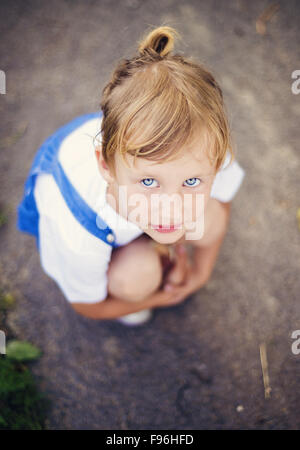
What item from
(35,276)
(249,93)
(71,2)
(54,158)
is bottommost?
(35,276)

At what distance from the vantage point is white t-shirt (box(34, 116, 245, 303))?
88 cm

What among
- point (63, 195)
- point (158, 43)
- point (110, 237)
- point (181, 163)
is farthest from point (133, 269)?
point (158, 43)

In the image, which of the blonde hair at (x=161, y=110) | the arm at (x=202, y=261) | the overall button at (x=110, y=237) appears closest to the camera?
the blonde hair at (x=161, y=110)

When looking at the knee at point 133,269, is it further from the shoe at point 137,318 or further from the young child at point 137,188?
the shoe at point 137,318

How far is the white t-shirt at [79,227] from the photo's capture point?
2.89ft

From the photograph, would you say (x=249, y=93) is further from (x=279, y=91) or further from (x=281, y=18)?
(x=281, y=18)

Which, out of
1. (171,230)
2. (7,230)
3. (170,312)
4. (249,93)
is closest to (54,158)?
(171,230)

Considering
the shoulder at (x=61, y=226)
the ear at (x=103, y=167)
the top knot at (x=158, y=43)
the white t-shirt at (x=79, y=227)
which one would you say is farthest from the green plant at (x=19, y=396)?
the top knot at (x=158, y=43)

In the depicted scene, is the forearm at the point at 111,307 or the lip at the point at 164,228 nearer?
the lip at the point at 164,228

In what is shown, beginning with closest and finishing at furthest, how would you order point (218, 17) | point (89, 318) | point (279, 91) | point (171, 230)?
point (171, 230) < point (89, 318) < point (279, 91) < point (218, 17)

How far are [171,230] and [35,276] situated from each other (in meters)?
0.69

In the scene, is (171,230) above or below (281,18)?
below

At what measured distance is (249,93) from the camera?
1.51 m

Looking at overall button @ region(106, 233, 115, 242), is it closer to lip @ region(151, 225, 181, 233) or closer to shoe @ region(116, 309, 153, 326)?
lip @ region(151, 225, 181, 233)
